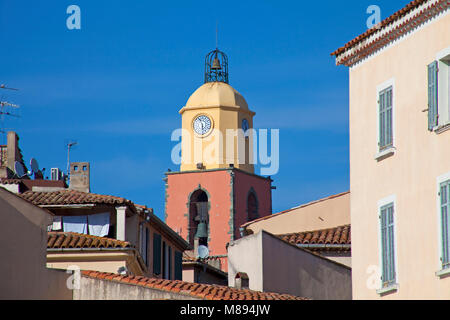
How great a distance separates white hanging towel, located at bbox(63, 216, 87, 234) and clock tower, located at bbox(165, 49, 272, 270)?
43.4m

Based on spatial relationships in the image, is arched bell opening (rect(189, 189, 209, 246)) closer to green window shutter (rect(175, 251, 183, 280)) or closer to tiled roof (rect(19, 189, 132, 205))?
green window shutter (rect(175, 251, 183, 280))

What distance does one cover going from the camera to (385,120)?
3209 cm

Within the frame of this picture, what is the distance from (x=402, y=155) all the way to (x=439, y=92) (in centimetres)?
176

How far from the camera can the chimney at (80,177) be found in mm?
54938

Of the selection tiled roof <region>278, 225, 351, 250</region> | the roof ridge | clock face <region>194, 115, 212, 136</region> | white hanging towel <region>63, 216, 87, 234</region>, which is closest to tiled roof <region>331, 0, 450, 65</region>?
the roof ridge

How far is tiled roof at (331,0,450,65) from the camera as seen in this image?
101 feet

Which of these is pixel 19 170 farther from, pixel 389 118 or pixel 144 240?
pixel 389 118

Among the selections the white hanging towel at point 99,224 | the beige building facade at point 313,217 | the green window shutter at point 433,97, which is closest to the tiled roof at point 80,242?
the white hanging towel at point 99,224

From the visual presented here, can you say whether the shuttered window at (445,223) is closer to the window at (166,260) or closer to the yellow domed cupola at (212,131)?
the window at (166,260)

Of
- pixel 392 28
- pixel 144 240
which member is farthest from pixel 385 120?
pixel 144 240

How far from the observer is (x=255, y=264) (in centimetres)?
4012

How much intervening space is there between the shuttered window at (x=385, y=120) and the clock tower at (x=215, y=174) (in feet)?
183

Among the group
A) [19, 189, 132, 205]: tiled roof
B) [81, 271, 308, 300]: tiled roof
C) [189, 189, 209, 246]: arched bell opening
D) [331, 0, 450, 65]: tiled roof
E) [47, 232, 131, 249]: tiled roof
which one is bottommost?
[81, 271, 308, 300]: tiled roof
